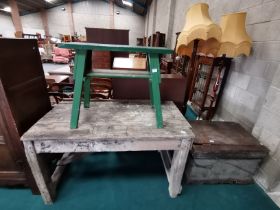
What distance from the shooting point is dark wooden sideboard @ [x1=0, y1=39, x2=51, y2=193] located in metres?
1.03

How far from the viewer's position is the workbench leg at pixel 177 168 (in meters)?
1.22

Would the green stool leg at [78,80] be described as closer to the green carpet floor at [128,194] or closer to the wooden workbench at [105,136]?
the wooden workbench at [105,136]

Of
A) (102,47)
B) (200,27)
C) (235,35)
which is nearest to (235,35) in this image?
(235,35)

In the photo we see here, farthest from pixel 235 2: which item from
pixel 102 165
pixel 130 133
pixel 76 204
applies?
pixel 76 204

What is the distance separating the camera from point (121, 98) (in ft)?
5.91

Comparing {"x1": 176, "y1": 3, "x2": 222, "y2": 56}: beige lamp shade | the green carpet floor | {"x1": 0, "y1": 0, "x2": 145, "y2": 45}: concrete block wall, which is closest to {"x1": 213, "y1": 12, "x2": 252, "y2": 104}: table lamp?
{"x1": 176, "y1": 3, "x2": 222, "y2": 56}: beige lamp shade

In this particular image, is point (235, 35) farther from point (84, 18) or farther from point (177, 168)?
point (84, 18)

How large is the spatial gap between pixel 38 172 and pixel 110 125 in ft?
2.15

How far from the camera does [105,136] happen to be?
1.08 m

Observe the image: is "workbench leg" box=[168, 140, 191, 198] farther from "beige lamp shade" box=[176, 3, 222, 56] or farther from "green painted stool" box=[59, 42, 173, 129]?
"beige lamp shade" box=[176, 3, 222, 56]

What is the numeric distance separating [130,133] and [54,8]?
55.1ft

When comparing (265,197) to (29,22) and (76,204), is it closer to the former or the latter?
(76,204)

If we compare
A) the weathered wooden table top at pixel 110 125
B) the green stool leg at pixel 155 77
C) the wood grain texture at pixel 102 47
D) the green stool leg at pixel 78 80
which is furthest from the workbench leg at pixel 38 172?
the green stool leg at pixel 155 77

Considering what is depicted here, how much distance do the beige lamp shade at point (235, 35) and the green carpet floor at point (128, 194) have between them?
145 cm
